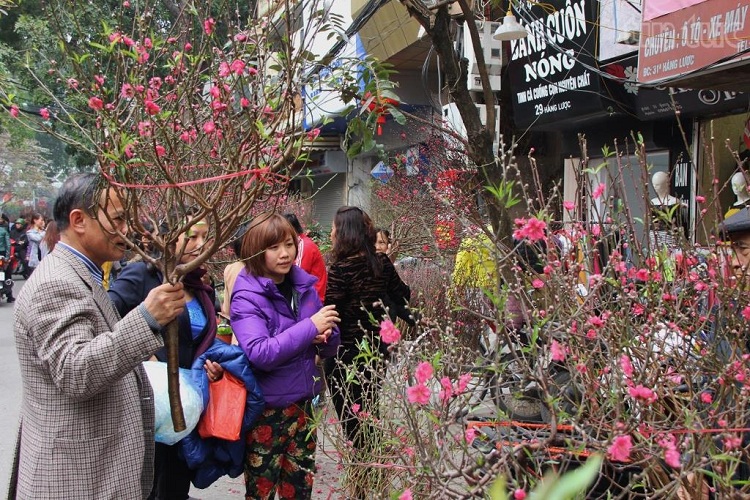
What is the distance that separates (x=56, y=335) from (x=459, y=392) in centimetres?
123

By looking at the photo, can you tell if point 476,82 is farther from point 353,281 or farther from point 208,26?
point 208,26

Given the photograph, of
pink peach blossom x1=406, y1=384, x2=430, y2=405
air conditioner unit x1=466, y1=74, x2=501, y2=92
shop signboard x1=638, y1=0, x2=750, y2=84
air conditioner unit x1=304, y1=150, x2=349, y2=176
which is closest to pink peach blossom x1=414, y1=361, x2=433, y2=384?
pink peach blossom x1=406, y1=384, x2=430, y2=405

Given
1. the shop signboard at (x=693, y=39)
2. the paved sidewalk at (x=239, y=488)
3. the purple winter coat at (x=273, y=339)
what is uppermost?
the shop signboard at (x=693, y=39)

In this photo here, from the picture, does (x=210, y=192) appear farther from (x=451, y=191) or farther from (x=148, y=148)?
(x=451, y=191)

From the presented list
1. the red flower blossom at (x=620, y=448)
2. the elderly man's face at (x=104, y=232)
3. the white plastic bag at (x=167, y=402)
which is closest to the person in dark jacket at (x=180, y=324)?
the white plastic bag at (x=167, y=402)

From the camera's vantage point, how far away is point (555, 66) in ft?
29.4

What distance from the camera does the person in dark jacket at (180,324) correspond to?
11.1ft

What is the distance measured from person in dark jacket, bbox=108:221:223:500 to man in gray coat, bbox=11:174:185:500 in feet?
2.91

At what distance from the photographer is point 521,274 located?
2.69m

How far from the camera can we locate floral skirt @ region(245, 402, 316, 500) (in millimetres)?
3463

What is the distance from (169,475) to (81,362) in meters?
1.56

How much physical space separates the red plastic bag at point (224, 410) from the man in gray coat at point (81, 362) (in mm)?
782

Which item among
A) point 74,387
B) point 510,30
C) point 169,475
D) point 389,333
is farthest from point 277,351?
point 510,30

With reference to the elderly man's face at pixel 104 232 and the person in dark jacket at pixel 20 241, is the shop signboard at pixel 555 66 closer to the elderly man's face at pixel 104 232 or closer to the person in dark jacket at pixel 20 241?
the elderly man's face at pixel 104 232
